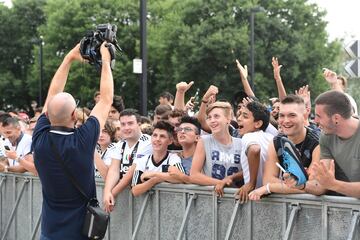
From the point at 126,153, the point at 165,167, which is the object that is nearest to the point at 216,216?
the point at 165,167

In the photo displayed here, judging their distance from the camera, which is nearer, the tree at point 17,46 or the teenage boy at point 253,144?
the teenage boy at point 253,144

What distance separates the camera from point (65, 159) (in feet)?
18.0

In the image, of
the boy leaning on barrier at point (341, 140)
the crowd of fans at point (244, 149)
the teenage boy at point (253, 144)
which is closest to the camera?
the boy leaning on barrier at point (341, 140)

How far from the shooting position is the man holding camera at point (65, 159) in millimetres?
5496

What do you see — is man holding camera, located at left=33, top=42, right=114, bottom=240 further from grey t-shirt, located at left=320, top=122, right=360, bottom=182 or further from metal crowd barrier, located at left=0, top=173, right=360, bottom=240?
grey t-shirt, located at left=320, top=122, right=360, bottom=182

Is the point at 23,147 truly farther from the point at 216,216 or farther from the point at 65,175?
the point at 65,175

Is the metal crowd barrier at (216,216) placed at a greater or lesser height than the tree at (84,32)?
lesser

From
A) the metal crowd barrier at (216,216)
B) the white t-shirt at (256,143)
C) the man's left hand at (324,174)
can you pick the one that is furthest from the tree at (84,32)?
the man's left hand at (324,174)

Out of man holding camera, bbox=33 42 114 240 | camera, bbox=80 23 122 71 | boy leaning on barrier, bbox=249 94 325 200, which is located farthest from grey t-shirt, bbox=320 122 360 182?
camera, bbox=80 23 122 71

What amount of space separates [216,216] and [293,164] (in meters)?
1.58

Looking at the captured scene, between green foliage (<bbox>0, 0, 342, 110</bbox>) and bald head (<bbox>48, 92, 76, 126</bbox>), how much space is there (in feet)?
104

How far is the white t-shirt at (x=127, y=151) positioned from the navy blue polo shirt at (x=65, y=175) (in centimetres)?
238

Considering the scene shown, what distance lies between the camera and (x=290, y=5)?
143 feet

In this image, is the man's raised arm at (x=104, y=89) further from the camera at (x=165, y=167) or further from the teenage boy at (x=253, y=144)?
the camera at (x=165, y=167)
